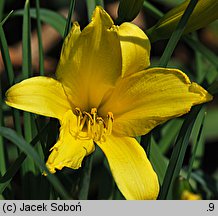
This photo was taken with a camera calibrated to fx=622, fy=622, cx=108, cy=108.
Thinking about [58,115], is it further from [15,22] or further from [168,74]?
[15,22]

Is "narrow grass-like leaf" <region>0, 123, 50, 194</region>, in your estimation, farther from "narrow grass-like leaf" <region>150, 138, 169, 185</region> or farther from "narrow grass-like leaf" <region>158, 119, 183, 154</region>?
"narrow grass-like leaf" <region>158, 119, 183, 154</region>

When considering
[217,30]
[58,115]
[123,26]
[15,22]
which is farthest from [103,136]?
[15,22]

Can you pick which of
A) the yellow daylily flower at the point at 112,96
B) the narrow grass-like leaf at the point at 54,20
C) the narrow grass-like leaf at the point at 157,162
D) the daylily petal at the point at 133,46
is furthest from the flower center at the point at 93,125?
the narrow grass-like leaf at the point at 54,20

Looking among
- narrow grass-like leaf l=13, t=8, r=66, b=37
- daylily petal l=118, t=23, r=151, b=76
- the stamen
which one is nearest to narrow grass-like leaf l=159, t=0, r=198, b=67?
daylily petal l=118, t=23, r=151, b=76

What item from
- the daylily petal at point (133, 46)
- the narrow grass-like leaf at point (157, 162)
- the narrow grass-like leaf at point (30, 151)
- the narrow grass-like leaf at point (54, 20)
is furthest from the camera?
the narrow grass-like leaf at point (54, 20)

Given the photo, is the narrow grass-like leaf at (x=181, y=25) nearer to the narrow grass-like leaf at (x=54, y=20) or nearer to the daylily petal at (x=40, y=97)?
the daylily petal at (x=40, y=97)

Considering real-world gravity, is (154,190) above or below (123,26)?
below

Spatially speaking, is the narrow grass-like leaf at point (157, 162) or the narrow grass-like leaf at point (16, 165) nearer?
the narrow grass-like leaf at point (16, 165)
